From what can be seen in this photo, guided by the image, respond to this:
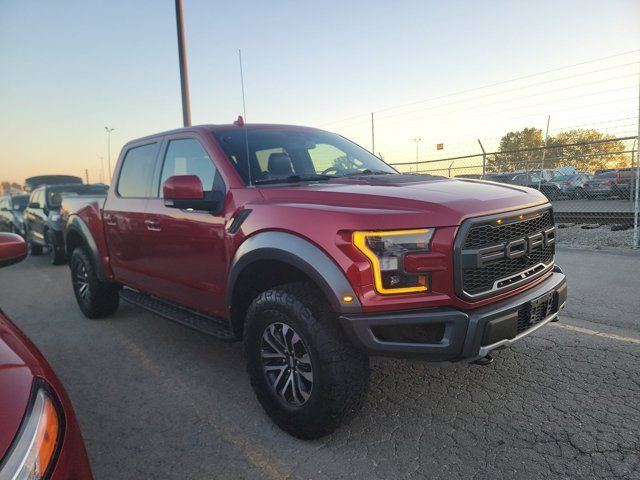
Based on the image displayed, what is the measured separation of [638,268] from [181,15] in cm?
911

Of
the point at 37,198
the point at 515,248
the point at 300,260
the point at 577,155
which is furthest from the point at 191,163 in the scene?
the point at 577,155

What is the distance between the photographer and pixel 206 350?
404cm

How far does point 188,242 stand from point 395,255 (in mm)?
1756

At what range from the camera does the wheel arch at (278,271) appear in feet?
7.36

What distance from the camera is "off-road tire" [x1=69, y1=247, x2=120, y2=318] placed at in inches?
195

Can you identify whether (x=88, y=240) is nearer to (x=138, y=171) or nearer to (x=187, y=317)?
(x=138, y=171)

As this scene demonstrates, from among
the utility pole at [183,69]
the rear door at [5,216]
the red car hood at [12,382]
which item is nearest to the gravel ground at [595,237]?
the utility pole at [183,69]

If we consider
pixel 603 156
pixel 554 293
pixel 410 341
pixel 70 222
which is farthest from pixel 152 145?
pixel 603 156

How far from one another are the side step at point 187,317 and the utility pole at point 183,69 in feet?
19.1

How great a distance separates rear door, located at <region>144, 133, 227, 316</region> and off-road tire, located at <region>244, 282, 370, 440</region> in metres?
0.66

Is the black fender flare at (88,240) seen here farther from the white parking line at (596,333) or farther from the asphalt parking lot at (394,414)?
the white parking line at (596,333)

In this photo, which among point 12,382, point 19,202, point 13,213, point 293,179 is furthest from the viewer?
point 19,202

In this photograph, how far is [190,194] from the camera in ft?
9.53

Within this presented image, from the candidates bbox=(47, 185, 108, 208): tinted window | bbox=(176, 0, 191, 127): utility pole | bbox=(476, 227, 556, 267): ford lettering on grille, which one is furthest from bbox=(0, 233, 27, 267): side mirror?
bbox=(47, 185, 108, 208): tinted window
